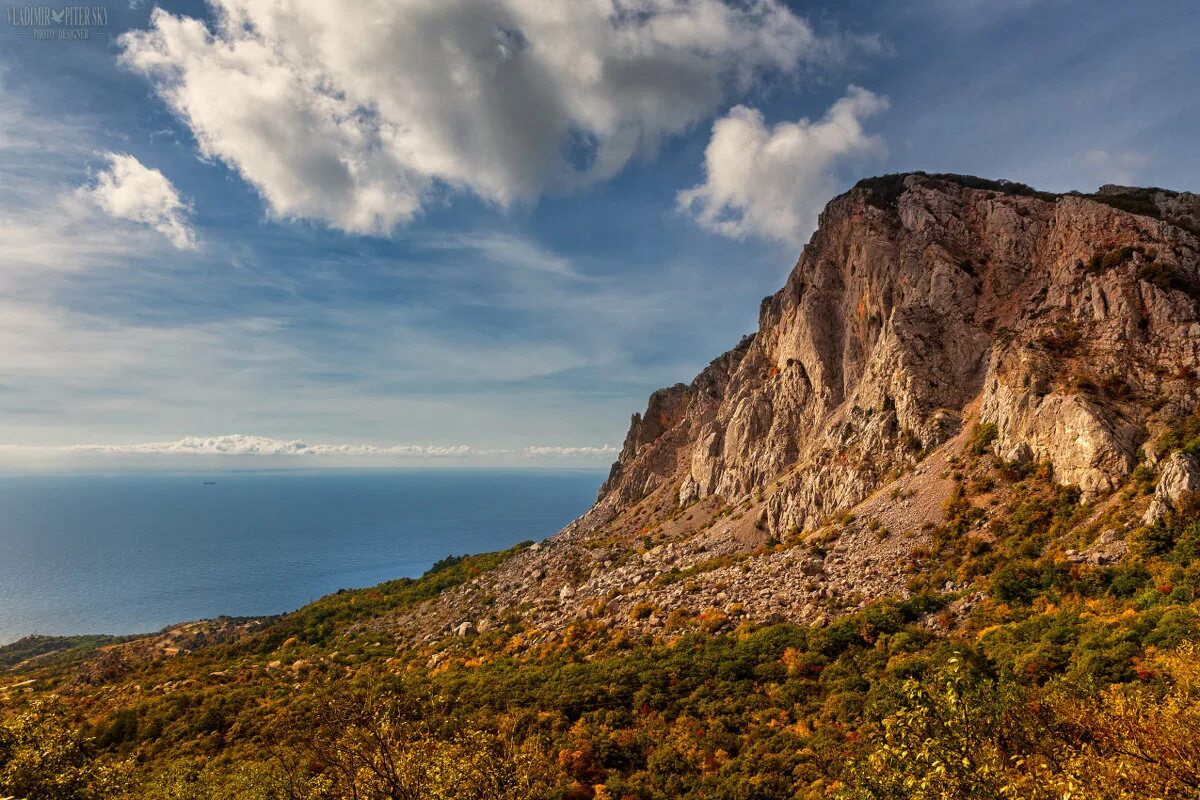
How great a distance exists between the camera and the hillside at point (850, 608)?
15.4 m

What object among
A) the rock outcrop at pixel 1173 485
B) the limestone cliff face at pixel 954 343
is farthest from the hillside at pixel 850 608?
the limestone cliff face at pixel 954 343

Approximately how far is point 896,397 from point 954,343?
25.7ft

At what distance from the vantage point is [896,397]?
47.4 metres

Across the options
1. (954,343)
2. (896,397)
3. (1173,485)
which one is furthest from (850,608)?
(954,343)

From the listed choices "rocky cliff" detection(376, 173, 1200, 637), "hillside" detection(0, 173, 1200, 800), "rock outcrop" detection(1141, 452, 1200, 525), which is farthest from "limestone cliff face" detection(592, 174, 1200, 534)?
"rock outcrop" detection(1141, 452, 1200, 525)

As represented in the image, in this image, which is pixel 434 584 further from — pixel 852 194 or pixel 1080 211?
pixel 1080 211

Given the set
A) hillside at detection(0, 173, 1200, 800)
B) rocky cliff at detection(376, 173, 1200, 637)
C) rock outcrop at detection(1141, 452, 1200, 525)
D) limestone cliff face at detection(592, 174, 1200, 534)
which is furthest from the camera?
limestone cliff face at detection(592, 174, 1200, 534)

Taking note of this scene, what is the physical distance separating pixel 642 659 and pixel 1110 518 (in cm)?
2652

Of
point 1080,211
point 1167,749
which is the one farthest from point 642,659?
point 1080,211

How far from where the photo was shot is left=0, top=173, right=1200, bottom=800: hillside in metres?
15.4

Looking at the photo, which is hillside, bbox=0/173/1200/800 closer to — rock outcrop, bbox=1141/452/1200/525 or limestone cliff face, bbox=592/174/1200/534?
rock outcrop, bbox=1141/452/1200/525

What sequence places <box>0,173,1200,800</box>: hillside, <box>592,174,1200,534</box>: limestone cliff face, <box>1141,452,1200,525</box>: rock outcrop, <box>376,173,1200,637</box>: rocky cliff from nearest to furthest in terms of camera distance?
<box>0,173,1200,800</box>: hillside
<box>1141,452,1200,525</box>: rock outcrop
<box>376,173,1200,637</box>: rocky cliff
<box>592,174,1200,534</box>: limestone cliff face

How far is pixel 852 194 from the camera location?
66.2 metres

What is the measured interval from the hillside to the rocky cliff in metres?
0.29
